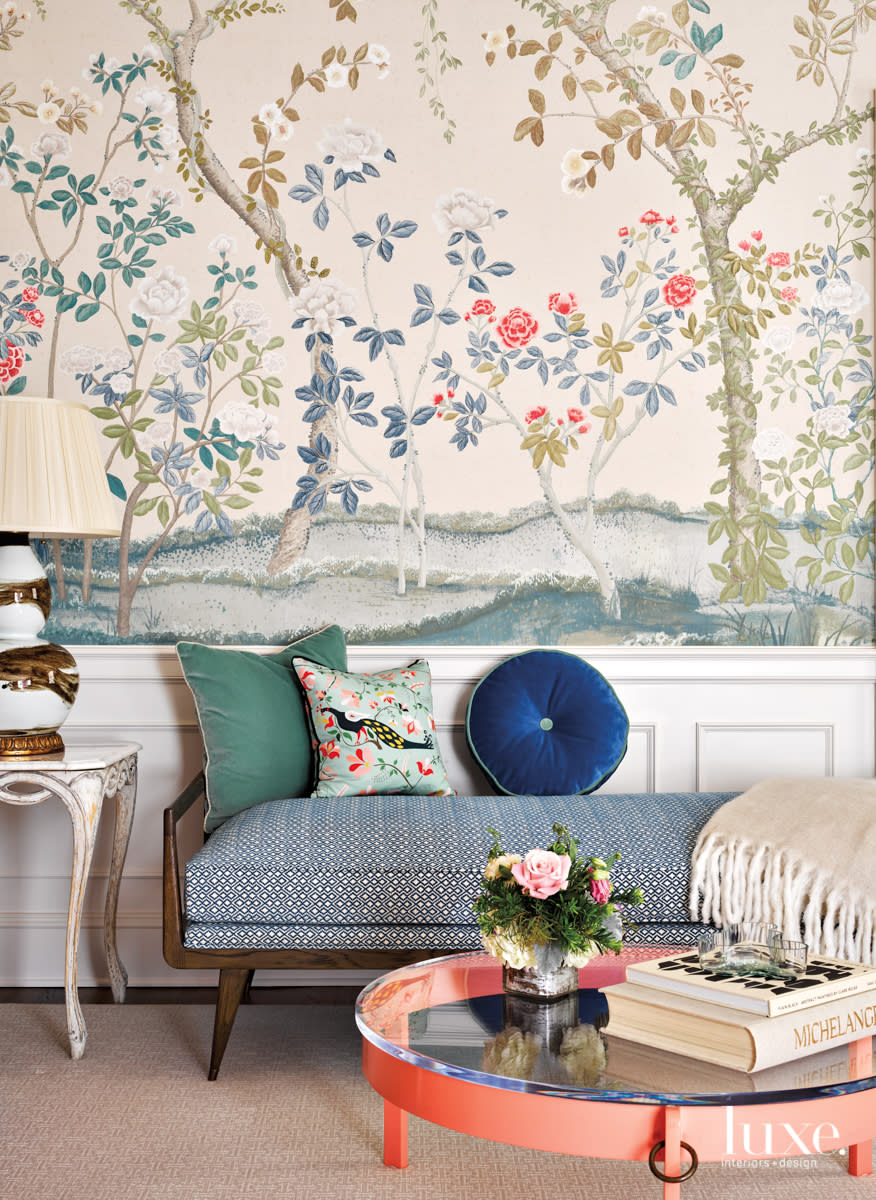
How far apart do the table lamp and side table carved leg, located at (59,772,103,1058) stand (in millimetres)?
174

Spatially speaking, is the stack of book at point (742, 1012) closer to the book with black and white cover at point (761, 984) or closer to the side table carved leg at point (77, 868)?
the book with black and white cover at point (761, 984)

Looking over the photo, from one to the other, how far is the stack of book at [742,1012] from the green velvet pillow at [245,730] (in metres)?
1.29

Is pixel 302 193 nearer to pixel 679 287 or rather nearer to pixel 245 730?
pixel 679 287

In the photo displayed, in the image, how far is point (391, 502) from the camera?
293 centimetres

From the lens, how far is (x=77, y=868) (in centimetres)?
227

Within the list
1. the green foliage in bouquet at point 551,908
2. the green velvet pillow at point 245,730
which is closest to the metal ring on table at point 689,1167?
the green foliage in bouquet at point 551,908

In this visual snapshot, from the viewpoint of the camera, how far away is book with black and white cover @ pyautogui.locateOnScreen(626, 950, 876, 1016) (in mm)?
1317

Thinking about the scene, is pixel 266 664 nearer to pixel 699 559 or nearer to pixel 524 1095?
pixel 699 559

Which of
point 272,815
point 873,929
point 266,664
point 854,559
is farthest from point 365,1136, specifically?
point 854,559

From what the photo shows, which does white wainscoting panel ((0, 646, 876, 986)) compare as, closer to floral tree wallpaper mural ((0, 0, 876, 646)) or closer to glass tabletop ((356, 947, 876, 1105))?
floral tree wallpaper mural ((0, 0, 876, 646))

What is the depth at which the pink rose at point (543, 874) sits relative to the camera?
1.49 metres

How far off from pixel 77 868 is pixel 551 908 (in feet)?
4.01

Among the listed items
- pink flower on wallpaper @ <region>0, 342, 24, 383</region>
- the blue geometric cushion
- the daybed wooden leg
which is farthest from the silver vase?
pink flower on wallpaper @ <region>0, 342, 24, 383</region>

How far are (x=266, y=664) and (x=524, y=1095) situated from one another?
62.7 inches
